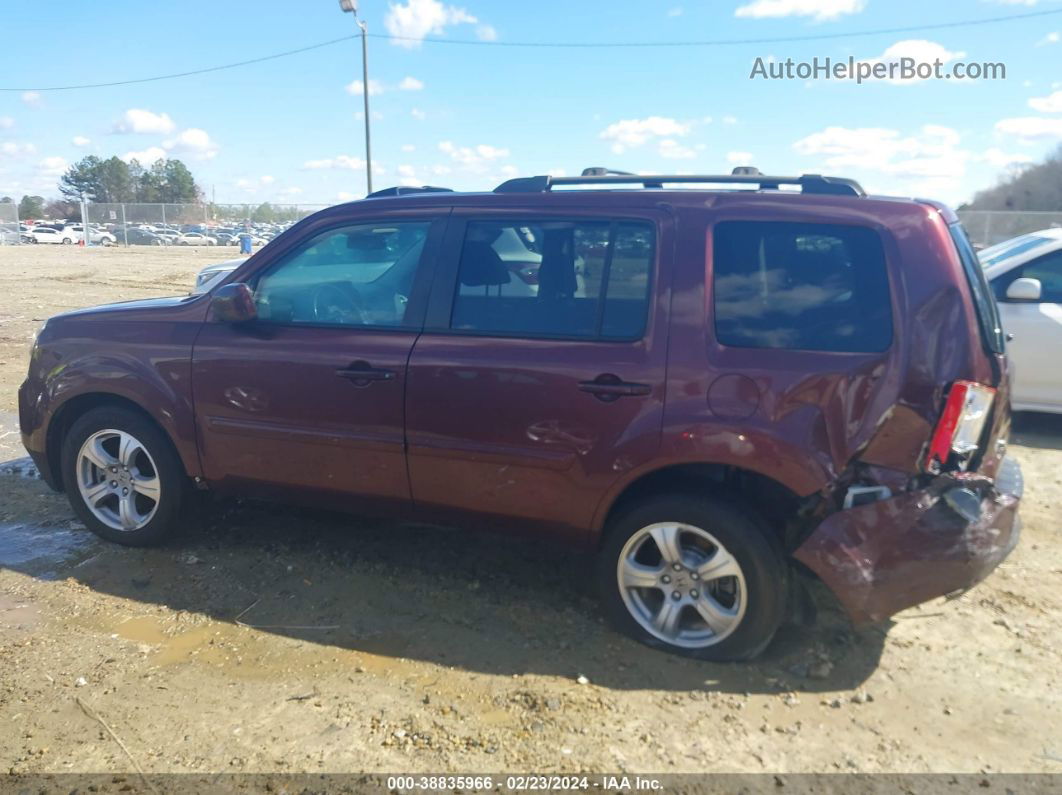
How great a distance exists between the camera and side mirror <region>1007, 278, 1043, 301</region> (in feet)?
Result: 21.8

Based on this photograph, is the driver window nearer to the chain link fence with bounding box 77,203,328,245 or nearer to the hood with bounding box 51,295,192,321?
the hood with bounding box 51,295,192,321

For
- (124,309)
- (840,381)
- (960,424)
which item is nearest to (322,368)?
(124,309)

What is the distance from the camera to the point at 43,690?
10.6ft

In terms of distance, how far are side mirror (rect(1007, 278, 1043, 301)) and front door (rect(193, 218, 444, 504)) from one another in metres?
5.08

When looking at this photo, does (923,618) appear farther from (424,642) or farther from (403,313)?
(403,313)

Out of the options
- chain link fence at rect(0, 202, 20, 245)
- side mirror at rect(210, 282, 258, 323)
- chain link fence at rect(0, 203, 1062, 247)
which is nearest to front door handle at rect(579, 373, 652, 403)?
side mirror at rect(210, 282, 258, 323)

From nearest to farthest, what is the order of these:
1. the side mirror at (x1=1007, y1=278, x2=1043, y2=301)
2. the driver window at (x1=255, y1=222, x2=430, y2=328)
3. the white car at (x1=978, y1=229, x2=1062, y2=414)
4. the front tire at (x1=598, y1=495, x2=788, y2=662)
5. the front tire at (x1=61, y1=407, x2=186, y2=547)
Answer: the front tire at (x1=598, y1=495, x2=788, y2=662) → the driver window at (x1=255, y1=222, x2=430, y2=328) → the front tire at (x1=61, y1=407, x2=186, y2=547) → the side mirror at (x1=1007, y1=278, x2=1043, y2=301) → the white car at (x1=978, y1=229, x2=1062, y2=414)

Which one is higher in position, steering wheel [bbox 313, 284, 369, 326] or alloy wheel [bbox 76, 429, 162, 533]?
steering wheel [bbox 313, 284, 369, 326]

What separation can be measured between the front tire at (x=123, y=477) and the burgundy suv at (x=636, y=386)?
3 centimetres

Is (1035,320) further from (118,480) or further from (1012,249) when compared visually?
(118,480)

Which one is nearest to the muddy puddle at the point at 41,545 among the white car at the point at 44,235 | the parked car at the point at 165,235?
the parked car at the point at 165,235

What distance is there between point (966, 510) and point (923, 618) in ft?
3.15

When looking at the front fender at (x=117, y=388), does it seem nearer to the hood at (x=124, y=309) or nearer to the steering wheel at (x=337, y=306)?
the hood at (x=124, y=309)

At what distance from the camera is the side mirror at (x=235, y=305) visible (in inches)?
158
